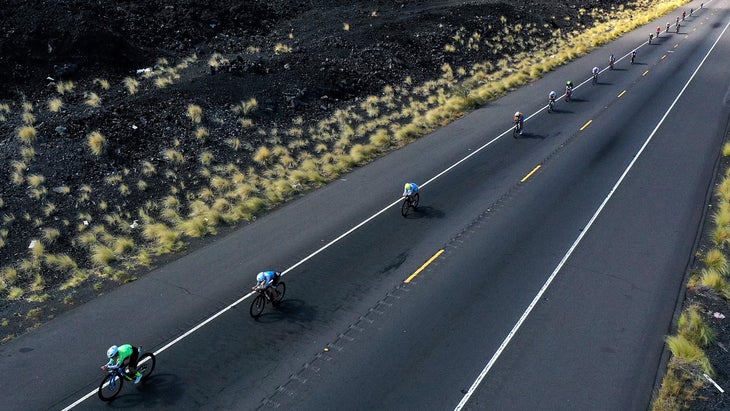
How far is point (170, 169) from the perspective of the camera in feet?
80.3

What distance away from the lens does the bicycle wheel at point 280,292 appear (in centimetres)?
1476

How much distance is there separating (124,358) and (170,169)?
47.5ft

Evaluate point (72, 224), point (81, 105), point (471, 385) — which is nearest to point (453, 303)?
point (471, 385)

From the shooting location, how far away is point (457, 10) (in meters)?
54.7

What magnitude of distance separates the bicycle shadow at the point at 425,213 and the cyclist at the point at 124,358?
11.1m

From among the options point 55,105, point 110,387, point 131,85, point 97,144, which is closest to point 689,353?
point 110,387

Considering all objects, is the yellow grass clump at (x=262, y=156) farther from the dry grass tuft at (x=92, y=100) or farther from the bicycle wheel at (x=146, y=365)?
the bicycle wheel at (x=146, y=365)

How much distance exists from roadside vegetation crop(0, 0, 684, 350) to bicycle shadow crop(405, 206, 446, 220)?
550 cm

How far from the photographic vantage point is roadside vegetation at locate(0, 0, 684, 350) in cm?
1764

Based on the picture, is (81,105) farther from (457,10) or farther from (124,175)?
(457,10)

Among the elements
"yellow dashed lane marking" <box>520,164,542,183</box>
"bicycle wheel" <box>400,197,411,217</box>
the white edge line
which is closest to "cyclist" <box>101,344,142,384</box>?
the white edge line

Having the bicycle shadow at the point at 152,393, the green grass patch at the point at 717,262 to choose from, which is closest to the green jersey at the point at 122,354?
the bicycle shadow at the point at 152,393

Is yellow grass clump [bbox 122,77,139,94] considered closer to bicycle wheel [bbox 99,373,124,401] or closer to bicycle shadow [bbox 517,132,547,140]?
bicycle shadow [bbox 517,132,547,140]

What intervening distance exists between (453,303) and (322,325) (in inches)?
148
